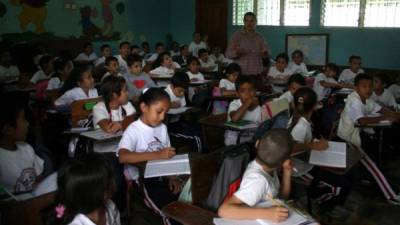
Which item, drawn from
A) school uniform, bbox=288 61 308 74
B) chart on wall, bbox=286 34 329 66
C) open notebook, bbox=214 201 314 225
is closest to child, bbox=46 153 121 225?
open notebook, bbox=214 201 314 225

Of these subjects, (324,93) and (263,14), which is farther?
(263,14)

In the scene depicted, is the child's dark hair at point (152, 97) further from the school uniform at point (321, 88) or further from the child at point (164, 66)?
the child at point (164, 66)

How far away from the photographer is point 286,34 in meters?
8.84

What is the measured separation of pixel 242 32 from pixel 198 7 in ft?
18.3

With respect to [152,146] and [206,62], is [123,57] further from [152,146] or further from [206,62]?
[152,146]

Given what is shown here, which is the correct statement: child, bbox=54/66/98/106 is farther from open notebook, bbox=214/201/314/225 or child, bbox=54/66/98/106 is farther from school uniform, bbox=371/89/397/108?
school uniform, bbox=371/89/397/108

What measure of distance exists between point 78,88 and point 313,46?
18.5ft

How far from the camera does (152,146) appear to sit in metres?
2.48

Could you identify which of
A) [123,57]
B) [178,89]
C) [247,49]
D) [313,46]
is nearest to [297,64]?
[313,46]

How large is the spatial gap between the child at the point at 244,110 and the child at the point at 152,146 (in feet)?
3.22

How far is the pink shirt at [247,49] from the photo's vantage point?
5.61 metres

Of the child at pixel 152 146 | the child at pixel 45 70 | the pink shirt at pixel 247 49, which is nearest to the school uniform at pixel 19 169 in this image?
the child at pixel 152 146

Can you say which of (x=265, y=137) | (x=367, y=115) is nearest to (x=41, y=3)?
(x=367, y=115)

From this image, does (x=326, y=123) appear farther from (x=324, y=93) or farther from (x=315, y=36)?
(x=315, y=36)
